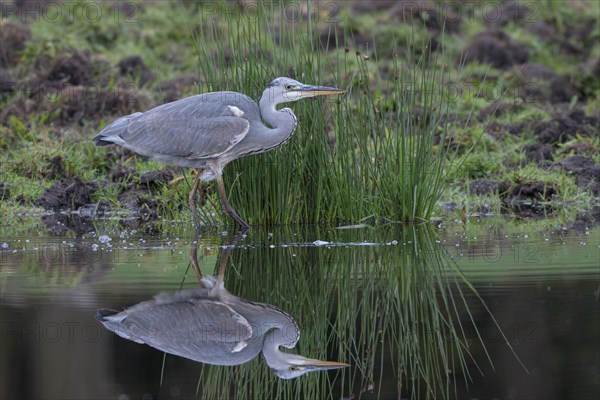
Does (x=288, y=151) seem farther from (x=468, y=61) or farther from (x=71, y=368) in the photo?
(x=468, y=61)

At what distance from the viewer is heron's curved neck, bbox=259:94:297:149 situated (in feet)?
25.0

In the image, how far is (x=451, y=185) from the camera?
32.5 ft

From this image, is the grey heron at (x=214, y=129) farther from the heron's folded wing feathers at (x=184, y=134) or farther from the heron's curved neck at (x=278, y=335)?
the heron's curved neck at (x=278, y=335)

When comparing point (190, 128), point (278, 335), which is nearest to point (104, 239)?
point (190, 128)

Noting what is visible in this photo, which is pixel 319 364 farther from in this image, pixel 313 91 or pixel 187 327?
pixel 313 91

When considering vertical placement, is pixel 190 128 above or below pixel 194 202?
above

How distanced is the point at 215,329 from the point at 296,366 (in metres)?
0.63

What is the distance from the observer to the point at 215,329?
4.55 m

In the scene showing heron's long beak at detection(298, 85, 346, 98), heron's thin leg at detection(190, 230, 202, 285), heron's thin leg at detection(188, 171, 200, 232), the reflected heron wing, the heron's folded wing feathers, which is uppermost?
heron's long beak at detection(298, 85, 346, 98)

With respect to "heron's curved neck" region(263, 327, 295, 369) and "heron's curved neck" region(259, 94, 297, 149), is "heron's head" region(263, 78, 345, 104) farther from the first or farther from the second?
"heron's curved neck" region(263, 327, 295, 369)

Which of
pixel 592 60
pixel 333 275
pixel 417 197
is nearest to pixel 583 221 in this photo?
pixel 417 197

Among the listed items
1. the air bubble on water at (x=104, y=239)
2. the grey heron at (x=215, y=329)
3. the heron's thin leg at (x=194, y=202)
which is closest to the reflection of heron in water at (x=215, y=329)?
the grey heron at (x=215, y=329)

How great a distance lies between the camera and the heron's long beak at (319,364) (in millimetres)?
4012

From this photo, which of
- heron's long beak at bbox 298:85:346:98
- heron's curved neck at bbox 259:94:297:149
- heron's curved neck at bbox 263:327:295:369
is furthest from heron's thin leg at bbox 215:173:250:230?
heron's curved neck at bbox 263:327:295:369
